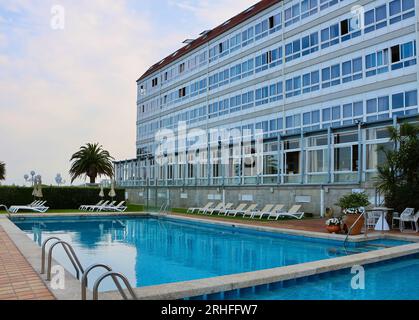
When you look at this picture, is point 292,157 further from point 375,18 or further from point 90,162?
point 90,162

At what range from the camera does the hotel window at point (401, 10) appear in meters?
23.1

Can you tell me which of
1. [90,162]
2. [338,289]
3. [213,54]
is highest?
[213,54]

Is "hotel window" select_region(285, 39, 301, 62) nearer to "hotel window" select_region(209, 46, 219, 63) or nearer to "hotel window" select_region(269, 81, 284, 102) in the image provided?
"hotel window" select_region(269, 81, 284, 102)

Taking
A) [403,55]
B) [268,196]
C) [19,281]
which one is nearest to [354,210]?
[19,281]

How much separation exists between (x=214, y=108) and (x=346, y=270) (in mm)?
31921

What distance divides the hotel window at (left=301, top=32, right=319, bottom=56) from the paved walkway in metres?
24.4

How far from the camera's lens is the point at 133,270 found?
10.1 metres

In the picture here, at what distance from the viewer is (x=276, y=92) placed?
106 ft

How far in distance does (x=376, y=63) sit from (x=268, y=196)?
9.85 meters

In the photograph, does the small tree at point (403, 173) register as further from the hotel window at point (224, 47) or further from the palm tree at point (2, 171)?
the palm tree at point (2, 171)

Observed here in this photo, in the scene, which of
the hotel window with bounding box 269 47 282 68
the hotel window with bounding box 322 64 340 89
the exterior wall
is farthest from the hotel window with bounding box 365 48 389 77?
the exterior wall
